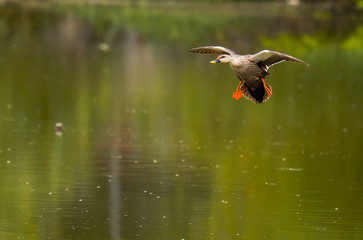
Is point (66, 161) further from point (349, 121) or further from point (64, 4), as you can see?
point (64, 4)

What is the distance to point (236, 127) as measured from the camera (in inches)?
963

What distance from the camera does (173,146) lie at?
21.7 metres

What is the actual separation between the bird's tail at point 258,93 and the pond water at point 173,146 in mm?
1603

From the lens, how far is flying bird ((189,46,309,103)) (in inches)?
572

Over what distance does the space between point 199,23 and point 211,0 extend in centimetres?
1419

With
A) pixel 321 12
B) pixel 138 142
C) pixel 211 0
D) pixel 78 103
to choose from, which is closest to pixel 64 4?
pixel 211 0

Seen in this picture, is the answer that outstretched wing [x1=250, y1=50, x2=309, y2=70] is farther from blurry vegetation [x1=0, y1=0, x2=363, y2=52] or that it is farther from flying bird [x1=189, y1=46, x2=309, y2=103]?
blurry vegetation [x1=0, y1=0, x2=363, y2=52]

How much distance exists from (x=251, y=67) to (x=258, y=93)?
0.40 metres

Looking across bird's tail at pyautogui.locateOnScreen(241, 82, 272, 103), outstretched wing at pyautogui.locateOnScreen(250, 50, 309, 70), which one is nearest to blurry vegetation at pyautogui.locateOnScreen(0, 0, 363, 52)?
bird's tail at pyautogui.locateOnScreen(241, 82, 272, 103)

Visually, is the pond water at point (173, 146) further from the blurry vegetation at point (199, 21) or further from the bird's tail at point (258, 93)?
the blurry vegetation at point (199, 21)

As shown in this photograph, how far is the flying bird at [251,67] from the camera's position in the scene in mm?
14523

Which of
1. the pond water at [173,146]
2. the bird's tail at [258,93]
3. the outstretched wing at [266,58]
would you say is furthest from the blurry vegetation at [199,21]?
the outstretched wing at [266,58]

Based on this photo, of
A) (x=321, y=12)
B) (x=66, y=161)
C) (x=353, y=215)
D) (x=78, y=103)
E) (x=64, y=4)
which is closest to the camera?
(x=353, y=215)

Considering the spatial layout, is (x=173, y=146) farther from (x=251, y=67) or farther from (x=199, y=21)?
(x=199, y=21)
